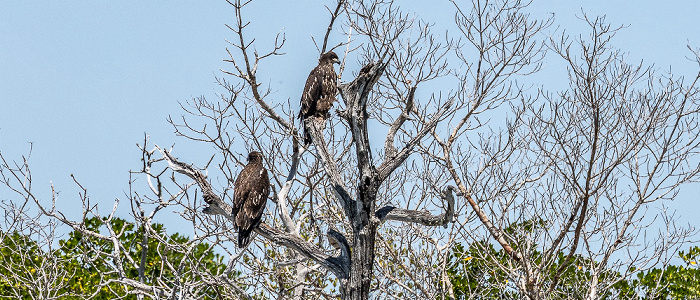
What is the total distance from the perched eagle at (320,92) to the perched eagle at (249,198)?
921 millimetres

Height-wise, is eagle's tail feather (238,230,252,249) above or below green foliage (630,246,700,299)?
below

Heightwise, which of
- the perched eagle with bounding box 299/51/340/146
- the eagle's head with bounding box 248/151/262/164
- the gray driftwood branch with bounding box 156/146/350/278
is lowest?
the gray driftwood branch with bounding box 156/146/350/278

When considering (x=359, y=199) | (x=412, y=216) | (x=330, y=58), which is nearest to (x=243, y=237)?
(x=359, y=199)

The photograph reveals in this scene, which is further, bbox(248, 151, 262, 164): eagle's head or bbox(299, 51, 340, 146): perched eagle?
bbox(299, 51, 340, 146): perched eagle

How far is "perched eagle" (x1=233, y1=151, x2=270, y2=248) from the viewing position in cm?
705

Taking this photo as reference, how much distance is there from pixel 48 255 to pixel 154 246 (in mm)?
3722

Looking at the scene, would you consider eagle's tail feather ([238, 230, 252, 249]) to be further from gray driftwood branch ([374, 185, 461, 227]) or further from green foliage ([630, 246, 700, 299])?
green foliage ([630, 246, 700, 299])

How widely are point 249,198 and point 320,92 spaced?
5.83 feet

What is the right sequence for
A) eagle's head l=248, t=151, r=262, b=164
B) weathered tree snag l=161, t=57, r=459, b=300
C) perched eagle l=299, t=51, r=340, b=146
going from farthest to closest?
perched eagle l=299, t=51, r=340, b=146, eagle's head l=248, t=151, r=262, b=164, weathered tree snag l=161, t=57, r=459, b=300

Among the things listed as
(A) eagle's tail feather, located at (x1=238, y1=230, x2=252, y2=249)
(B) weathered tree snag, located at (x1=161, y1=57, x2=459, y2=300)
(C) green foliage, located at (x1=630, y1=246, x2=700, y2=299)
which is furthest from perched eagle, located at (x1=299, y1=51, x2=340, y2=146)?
(C) green foliage, located at (x1=630, y1=246, x2=700, y2=299)

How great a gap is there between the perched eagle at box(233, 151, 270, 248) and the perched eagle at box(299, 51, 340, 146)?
0.92 metres

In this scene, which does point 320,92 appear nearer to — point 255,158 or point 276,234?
point 255,158

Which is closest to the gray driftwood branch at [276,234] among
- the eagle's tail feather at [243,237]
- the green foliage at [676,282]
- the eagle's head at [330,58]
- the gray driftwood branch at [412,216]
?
the eagle's tail feather at [243,237]

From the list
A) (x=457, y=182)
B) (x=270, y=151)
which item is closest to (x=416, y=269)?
(x=457, y=182)
